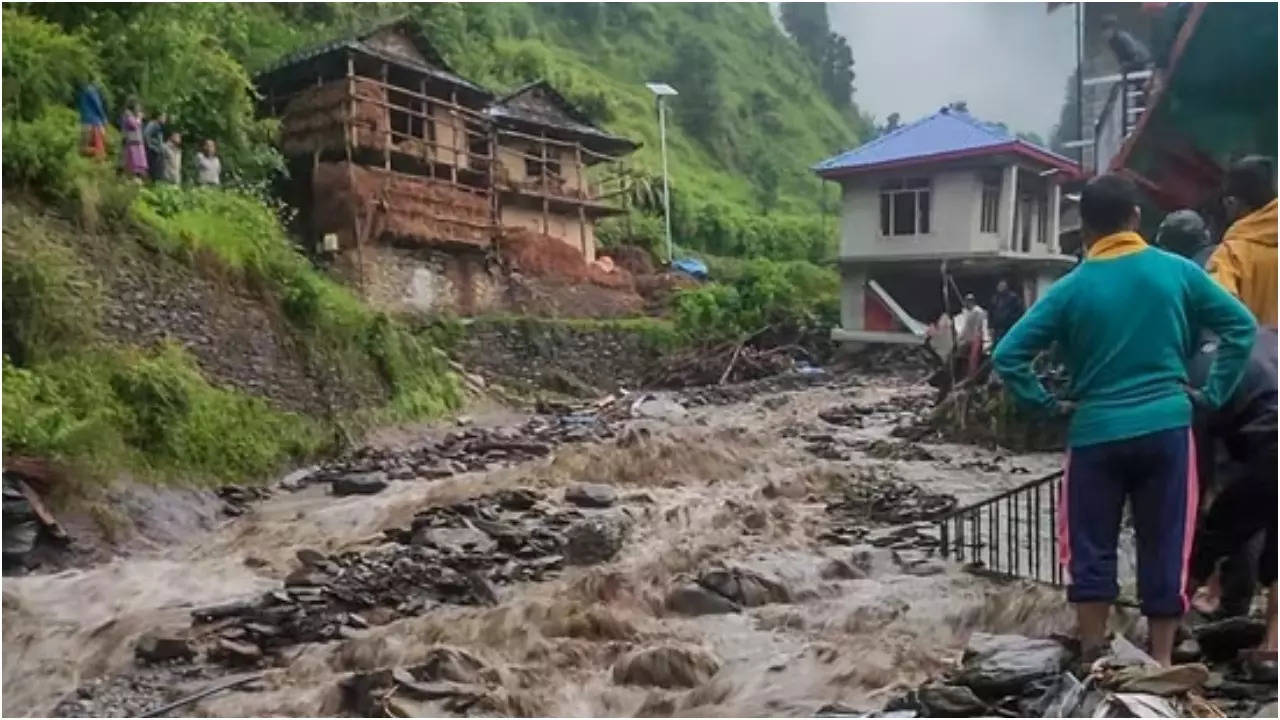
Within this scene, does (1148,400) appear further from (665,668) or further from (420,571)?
(420,571)

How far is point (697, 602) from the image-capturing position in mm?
3352

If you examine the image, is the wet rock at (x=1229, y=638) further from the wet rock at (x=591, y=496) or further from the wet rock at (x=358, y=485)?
the wet rock at (x=358, y=485)

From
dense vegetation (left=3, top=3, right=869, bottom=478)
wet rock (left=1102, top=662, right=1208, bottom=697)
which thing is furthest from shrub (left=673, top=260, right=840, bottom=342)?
wet rock (left=1102, top=662, right=1208, bottom=697)

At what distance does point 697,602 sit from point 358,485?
1805mm

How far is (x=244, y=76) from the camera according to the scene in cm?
466

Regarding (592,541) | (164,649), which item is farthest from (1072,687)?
(164,649)

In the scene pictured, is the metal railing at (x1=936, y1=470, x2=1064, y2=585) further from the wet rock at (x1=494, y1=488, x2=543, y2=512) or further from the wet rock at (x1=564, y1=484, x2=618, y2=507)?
the wet rock at (x1=494, y1=488, x2=543, y2=512)

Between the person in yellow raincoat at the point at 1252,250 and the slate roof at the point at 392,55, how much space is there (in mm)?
3231

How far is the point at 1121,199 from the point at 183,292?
3.89 metres

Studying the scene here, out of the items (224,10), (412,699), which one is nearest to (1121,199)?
(412,699)

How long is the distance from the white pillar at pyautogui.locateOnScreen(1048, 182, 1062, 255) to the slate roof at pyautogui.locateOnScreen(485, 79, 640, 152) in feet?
6.31

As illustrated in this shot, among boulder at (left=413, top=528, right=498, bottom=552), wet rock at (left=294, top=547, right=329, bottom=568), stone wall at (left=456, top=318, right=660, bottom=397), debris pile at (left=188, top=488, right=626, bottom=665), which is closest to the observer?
debris pile at (left=188, top=488, right=626, bottom=665)

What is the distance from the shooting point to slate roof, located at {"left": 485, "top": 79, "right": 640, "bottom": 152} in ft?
15.2

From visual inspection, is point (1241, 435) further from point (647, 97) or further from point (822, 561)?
point (647, 97)
